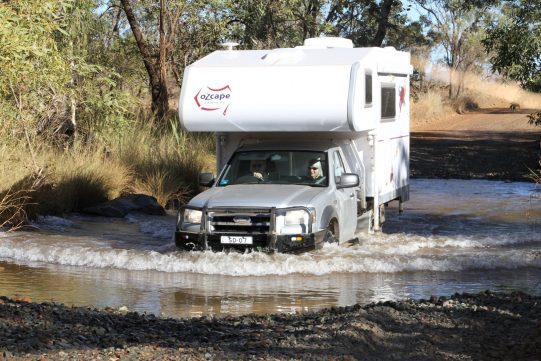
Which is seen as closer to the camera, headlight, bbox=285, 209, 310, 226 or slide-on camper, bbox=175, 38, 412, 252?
headlight, bbox=285, 209, 310, 226

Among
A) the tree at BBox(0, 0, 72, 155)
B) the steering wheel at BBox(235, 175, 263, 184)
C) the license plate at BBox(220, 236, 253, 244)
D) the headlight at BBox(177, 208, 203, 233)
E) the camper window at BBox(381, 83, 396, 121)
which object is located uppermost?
the tree at BBox(0, 0, 72, 155)

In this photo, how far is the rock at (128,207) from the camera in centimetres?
1850

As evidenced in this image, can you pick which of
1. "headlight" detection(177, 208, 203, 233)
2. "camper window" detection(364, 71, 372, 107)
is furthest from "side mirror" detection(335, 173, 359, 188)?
"headlight" detection(177, 208, 203, 233)

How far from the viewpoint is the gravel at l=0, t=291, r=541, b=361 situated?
6.80m

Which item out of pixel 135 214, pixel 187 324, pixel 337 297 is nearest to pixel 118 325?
pixel 187 324

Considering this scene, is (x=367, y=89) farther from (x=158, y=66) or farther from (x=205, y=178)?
(x=158, y=66)

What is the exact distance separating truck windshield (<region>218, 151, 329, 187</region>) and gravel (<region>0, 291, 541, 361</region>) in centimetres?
460

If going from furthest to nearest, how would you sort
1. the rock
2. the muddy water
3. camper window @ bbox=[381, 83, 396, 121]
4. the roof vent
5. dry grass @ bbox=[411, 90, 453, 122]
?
dry grass @ bbox=[411, 90, 453, 122]
the rock
the roof vent
camper window @ bbox=[381, 83, 396, 121]
the muddy water

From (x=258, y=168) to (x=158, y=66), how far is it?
13431 mm

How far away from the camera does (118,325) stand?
25.6 ft

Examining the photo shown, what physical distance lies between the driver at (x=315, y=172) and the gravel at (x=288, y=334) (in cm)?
456

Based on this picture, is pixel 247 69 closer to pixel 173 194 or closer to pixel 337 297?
pixel 337 297

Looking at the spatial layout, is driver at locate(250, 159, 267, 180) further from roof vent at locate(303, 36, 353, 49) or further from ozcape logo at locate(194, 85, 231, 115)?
roof vent at locate(303, 36, 353, 49)

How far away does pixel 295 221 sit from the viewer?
1229 centimetres
